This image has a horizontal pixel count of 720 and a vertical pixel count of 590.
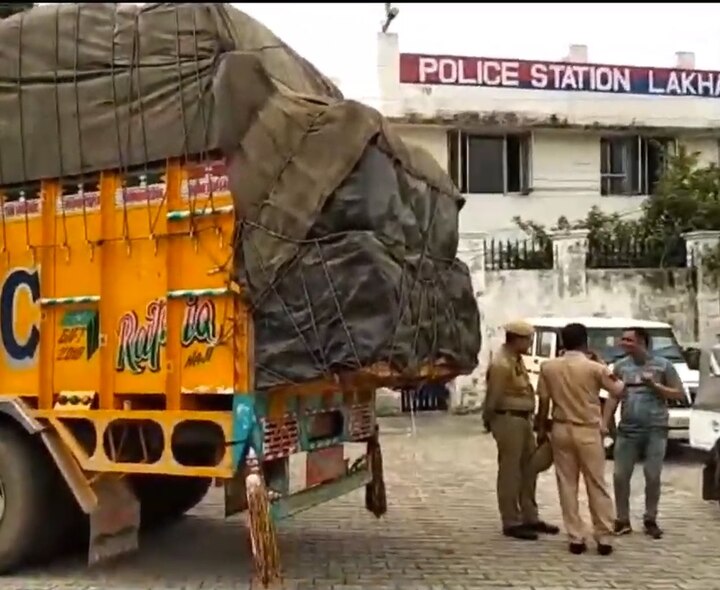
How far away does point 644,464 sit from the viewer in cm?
972

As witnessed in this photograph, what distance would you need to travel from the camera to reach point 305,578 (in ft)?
25.3

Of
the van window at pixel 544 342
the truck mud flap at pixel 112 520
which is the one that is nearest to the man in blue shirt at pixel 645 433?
the truck mud flap at pixel 112 520

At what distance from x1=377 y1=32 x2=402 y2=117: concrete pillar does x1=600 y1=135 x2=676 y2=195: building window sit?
535cm

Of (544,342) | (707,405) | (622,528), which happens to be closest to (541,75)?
(544,342)

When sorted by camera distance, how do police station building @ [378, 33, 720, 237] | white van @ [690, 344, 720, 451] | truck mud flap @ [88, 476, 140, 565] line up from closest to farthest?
1. truck mud flap @ [88, 476, 140, 565]
2. white van @ [690, 344, 720, 451]
3. police station building @ [378, 33, 720, 237]

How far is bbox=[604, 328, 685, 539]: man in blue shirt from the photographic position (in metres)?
9.57

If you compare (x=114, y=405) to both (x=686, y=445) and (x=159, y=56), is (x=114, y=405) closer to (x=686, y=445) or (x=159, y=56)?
(x=159, y=56)

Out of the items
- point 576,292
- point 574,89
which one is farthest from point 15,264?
point 574,89

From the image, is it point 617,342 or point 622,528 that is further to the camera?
point 617,342

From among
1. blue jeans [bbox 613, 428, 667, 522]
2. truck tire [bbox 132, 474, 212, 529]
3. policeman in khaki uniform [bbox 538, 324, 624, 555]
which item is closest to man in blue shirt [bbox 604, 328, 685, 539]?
blue jeans [bbox 613, 428, 667, 522]

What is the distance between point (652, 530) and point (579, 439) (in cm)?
141

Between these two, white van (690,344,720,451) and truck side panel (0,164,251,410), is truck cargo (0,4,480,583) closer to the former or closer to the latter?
truck side panel (0,164,251,410)

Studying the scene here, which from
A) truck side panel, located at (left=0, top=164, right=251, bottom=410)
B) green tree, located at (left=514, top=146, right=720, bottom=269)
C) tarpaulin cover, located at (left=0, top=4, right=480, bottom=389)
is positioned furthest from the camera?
green tree, located at (left=514, top=146, right=720, bottom=269)

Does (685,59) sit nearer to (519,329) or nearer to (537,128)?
(537,128)
